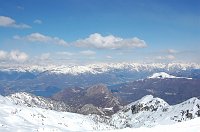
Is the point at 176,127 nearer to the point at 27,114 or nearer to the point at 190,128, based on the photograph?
the point at 190,128

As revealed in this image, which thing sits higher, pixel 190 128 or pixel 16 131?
pixel 190 128

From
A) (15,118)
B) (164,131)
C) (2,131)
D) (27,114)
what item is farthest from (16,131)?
(27,114)

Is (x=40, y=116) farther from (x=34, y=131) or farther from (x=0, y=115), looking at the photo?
(x=34, y=131)

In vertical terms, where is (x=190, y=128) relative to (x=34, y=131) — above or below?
above

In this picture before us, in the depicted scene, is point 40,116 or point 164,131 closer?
point 164,131

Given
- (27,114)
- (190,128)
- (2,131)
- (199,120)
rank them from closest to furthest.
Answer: (190,128) → (199,120) → (2,131) → (27,114)

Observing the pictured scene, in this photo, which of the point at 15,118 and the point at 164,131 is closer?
the point at 164,131

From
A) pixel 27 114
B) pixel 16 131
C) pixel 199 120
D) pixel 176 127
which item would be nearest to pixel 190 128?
pixel 176 127

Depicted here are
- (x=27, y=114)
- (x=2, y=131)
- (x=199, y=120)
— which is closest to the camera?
(x=199, y=120)

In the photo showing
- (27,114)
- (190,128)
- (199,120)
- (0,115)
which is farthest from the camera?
(27,114)
